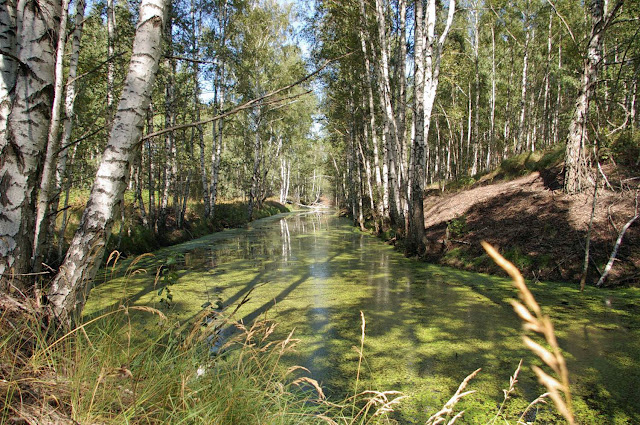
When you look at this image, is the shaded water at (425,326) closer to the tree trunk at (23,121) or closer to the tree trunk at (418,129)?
the tree trunk at (23,121)

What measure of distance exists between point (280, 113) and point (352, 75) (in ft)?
32.6

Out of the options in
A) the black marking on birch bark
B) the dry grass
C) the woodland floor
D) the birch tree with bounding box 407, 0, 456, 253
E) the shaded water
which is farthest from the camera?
the birch tree with bounding box 407, 0, 456, 253

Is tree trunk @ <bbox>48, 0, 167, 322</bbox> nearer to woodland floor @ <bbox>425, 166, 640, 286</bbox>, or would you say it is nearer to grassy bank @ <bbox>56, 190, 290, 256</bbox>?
grassy bank @ <bbox>56, 190, 290, 256</bbox>

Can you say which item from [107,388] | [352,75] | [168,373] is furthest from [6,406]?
[352,75]

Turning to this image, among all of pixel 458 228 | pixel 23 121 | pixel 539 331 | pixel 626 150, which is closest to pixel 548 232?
pixel 458 228

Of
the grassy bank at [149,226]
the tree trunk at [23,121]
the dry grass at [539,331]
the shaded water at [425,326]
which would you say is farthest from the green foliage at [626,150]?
the grassy bank at [149,226]

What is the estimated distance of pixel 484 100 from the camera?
24859 mm

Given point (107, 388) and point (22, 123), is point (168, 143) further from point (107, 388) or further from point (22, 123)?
point (107, 388)

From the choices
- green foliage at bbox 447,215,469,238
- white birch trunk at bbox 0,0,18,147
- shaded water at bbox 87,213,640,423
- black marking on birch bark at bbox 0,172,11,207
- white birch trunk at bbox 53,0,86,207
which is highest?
white birch trunk at bbox 53,0,86,207

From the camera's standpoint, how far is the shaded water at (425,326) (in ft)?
8.18

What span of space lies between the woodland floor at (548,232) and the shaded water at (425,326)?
1.39ft

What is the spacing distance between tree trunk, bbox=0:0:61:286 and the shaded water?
59 cm

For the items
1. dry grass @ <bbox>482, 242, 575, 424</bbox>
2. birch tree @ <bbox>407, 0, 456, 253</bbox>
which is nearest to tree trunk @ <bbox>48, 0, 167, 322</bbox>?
dry grass @ <bbox>482, 242, 575, 424</bbox>

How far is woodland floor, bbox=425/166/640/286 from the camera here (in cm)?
488
